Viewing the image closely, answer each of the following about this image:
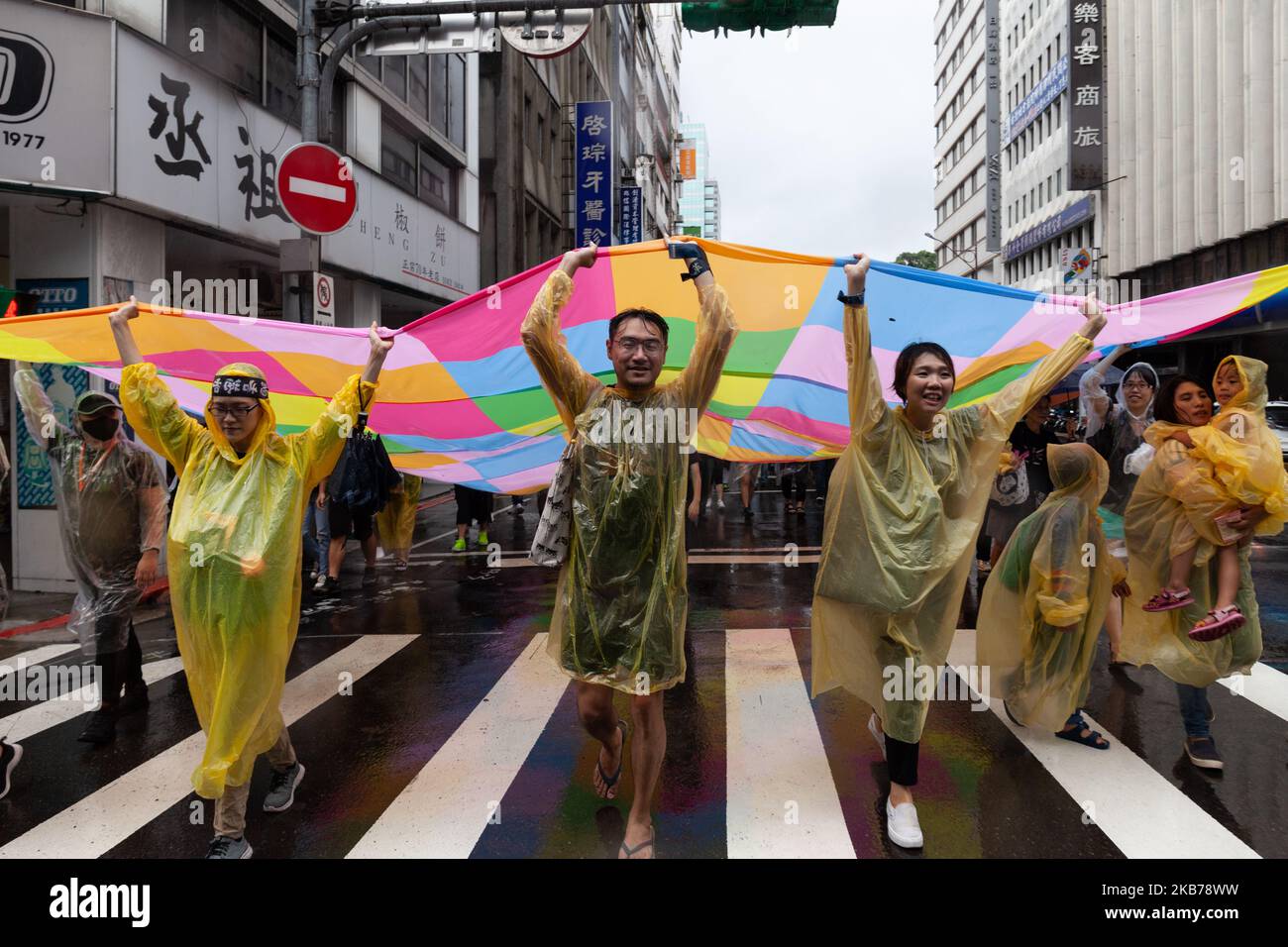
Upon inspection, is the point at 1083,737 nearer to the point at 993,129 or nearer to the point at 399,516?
the point at 399,516

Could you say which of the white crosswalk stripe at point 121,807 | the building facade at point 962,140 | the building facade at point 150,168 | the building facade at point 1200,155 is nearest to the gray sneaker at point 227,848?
the white crosswalk stripe at point 121,807

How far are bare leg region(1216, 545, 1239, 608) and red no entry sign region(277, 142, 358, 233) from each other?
747 cm

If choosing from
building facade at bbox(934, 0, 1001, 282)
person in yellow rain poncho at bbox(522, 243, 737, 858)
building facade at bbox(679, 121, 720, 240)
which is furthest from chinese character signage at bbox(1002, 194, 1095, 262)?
building facade at bbox(679, 121, 720, 240)

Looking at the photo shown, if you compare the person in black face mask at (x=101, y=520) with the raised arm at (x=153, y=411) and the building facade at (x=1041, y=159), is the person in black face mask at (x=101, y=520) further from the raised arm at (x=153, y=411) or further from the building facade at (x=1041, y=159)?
the building facade at (x=1041, y=159)

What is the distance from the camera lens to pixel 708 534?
41.0 ft

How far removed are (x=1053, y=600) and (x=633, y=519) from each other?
2330 millimetres

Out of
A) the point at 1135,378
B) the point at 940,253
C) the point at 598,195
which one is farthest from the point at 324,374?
the point at 940,253

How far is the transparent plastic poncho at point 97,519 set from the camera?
15.6 ft

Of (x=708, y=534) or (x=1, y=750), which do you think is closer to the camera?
(x=1, y=750)

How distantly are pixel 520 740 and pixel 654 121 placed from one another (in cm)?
5927

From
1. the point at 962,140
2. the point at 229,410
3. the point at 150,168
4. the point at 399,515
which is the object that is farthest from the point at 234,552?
the point at 962,140

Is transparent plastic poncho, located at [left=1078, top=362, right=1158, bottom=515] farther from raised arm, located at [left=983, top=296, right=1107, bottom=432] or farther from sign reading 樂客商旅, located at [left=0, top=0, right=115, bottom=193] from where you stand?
sign reading 樂客商旅, located at [left=0, top=0, right=115, bottom=193]
